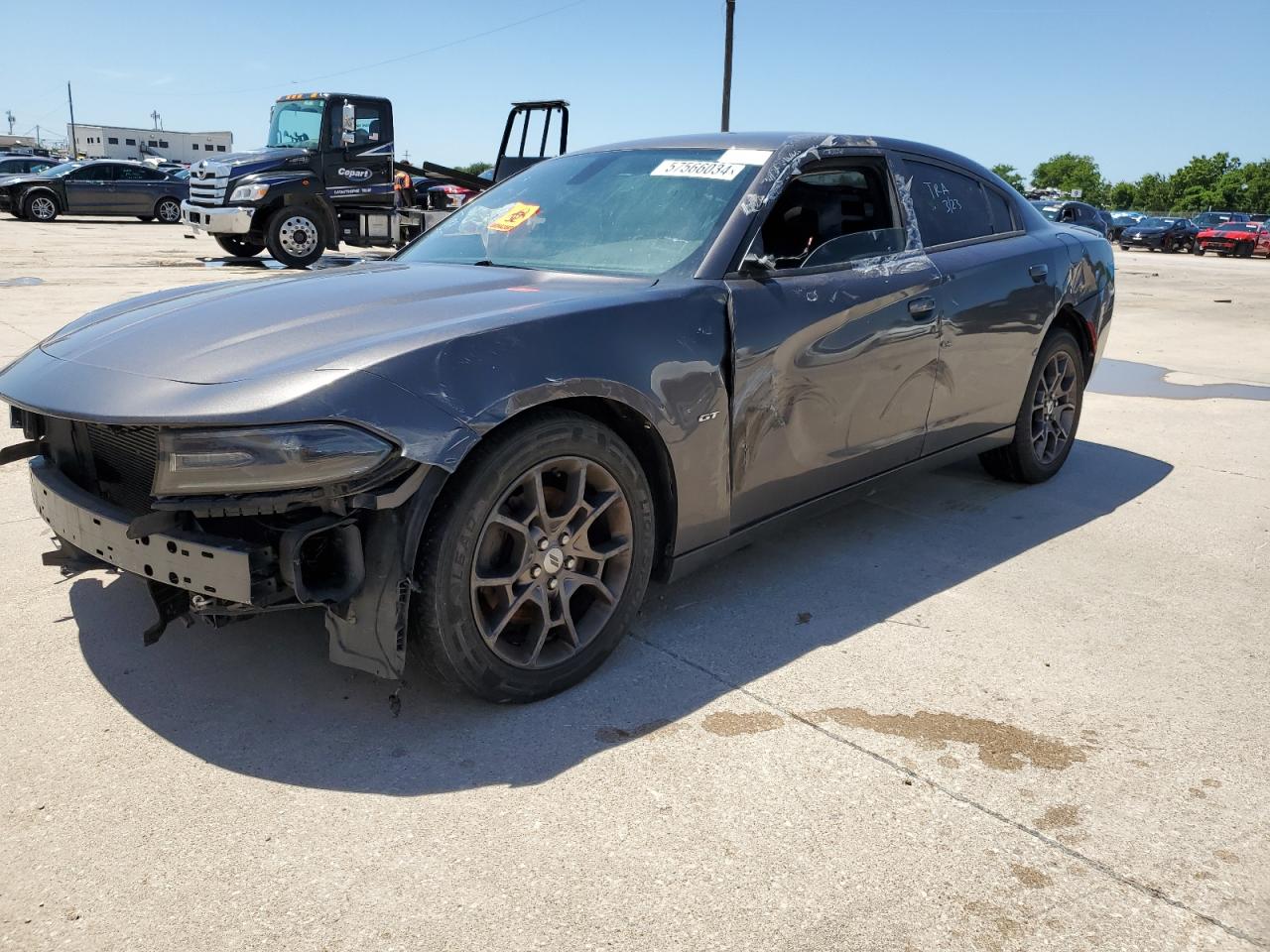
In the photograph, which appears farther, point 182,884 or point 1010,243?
point 1010,243

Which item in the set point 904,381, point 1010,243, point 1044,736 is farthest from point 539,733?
point 1010,243

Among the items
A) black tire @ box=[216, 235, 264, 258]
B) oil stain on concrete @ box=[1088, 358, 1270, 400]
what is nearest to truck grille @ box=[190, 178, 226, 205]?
black tire @ box=[216, 235, 264, 258]

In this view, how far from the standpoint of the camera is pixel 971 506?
4.71m

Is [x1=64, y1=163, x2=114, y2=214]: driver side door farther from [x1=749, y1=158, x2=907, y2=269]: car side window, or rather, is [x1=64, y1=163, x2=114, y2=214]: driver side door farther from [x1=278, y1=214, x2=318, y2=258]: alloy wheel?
[x1=749, y1=158, x2=907, y2=269]: car side window

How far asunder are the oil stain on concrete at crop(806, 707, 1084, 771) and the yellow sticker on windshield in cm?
205

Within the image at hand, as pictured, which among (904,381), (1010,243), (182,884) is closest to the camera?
(182,884)

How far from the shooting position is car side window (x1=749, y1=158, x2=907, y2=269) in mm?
3451

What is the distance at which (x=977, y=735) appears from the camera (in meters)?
2.70

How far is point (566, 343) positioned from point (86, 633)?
176 cm

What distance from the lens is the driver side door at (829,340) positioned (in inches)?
125

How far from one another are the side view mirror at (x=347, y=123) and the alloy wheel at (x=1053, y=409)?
12.8 metres

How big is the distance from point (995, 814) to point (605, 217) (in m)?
2.26

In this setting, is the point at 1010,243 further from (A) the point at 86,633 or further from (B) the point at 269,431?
(A) the point at 86,633

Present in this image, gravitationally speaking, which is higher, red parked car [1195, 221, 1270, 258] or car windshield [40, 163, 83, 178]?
car windshield [40, 163, 83, 178]
